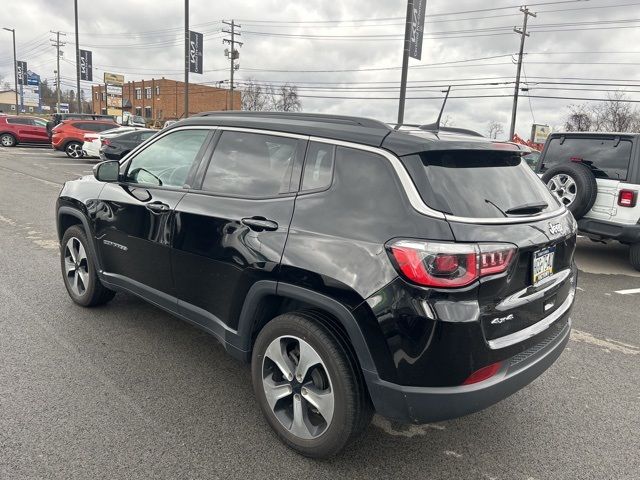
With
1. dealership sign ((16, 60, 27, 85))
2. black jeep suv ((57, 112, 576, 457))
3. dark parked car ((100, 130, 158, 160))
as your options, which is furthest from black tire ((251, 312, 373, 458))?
dealership sign ((16, 60, 27, 85))

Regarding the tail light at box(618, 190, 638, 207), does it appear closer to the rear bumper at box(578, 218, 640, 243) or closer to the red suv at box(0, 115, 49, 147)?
the rear bumper at box(578, 218, 640, 243)

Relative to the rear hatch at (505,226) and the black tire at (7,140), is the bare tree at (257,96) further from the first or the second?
the rear hatch at (505,226)

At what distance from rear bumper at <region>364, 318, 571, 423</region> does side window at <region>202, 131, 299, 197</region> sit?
4.03 feet

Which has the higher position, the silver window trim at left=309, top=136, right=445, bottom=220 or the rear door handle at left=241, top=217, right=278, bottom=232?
the silver window trim at left=309, top=136, right=445, bottom=220

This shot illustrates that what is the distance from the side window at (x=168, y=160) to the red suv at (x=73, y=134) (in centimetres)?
1964

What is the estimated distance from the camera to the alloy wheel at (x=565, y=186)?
6961 mm

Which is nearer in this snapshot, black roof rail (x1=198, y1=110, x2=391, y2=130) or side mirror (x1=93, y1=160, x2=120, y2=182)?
black roof rail (x1=198, y1=110, x2=391, y2=130)

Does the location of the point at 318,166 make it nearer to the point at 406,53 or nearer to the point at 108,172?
the point at 108,172

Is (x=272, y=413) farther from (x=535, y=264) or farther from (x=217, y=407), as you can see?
(x=535, y=264)

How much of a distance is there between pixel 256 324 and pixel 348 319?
29.6 inches

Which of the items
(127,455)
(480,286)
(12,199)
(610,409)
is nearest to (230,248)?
(127,455)

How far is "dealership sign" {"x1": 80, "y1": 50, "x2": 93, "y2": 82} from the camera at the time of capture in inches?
1709

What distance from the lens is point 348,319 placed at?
7.80ft

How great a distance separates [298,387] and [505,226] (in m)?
1.34
